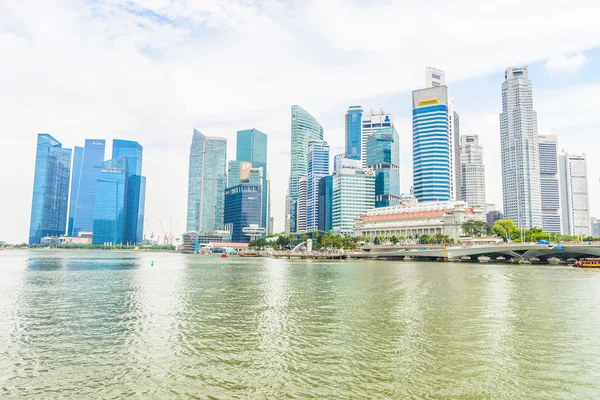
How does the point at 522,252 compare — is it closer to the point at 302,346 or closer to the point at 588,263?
the point at 588,263

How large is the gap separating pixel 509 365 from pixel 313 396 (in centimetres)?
1389

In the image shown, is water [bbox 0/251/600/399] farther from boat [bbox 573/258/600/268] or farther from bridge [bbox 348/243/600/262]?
bridge [bbox 348/243/600/262]

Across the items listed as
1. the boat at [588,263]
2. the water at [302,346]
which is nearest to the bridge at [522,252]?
the boat at [588,263]

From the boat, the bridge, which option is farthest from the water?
the bridge

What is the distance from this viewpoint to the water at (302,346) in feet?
79.7

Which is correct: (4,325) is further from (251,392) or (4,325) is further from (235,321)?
(251,392)

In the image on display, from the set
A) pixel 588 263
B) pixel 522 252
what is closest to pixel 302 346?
pixel 588 263

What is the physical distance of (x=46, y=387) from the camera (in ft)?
79.9

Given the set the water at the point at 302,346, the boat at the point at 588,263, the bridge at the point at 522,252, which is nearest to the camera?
the water at the point at 302,346

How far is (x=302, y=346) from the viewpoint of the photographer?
32.9m

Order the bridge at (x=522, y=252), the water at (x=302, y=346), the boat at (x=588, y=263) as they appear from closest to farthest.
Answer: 1. the water at (x=302, y=346)
2. the boat at (x=588, y=263)
3. the bridge at (x=522, y=252)

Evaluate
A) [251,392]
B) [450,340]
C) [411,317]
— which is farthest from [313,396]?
[411,317]

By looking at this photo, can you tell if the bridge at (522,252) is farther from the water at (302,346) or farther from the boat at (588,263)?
the water at (302,346)

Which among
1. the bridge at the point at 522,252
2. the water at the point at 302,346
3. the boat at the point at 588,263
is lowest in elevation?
the water at the point at 302,346
